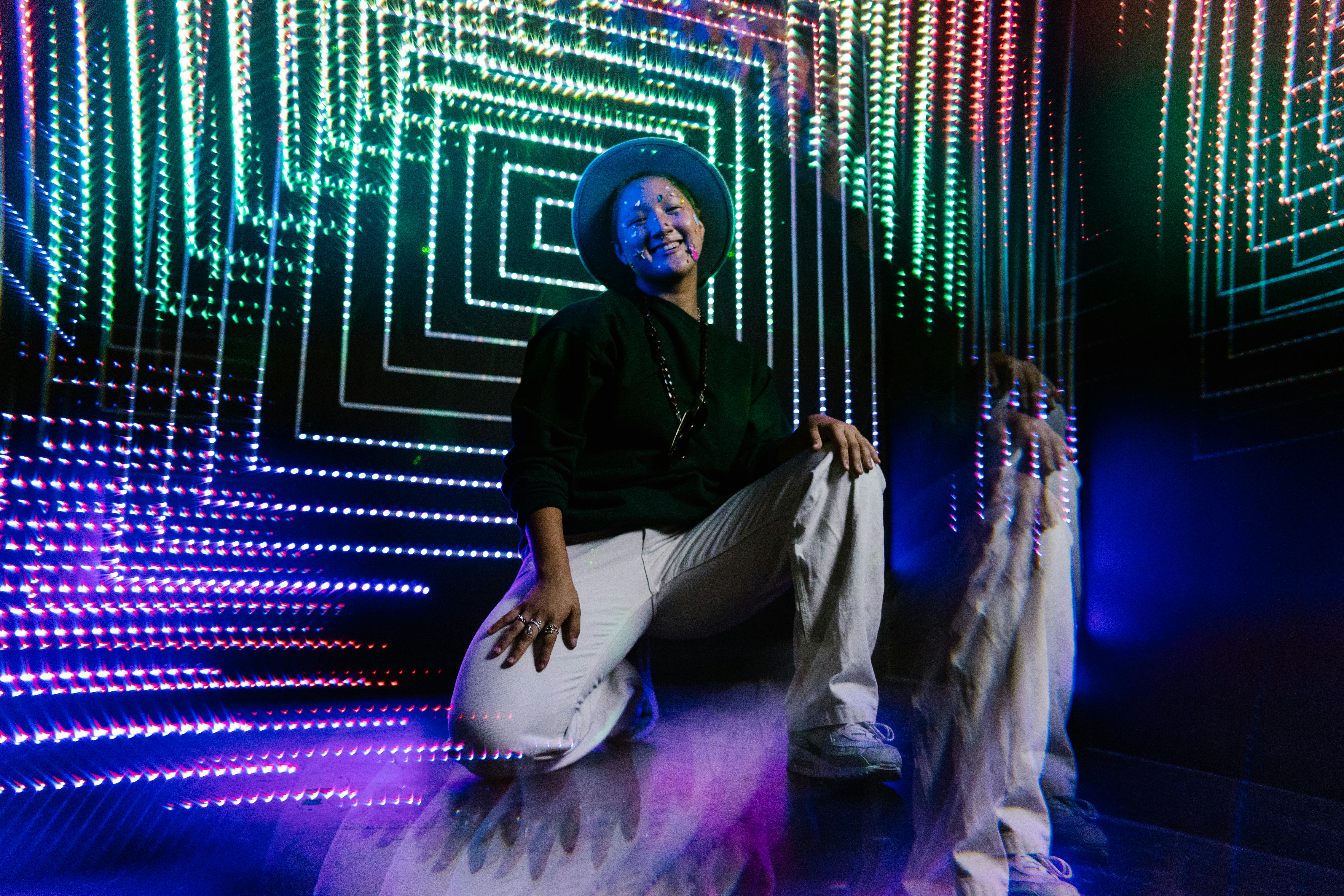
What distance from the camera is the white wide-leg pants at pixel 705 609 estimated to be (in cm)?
120

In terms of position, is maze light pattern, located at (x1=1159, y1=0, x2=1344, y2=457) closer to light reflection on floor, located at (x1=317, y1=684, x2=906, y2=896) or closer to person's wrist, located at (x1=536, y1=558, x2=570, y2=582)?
light reflection on floor, located at (x1=317, y1=684, x2=906, y2=896)

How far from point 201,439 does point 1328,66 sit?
1914 millimetres

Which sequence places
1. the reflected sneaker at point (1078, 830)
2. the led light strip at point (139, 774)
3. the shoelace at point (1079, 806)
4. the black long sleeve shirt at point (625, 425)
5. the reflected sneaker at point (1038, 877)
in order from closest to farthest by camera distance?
the reflected sneaker at point (1038, 877) < the reflected sneaker at point (1078, 830) < the shoelace at point (1079, 806) < the led light strip at point (139, 774) < the black long sleeve shirt at point (625, 425)

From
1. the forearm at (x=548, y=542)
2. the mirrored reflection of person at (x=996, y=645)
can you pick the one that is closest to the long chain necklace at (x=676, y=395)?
the forearm at (x=548, y=542)

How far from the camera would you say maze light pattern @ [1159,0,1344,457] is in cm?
100

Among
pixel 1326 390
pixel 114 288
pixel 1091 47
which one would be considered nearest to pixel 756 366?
pixel 1091 47

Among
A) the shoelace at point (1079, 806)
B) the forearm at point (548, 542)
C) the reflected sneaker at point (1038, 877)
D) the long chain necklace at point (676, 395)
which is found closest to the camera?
the reflected sneaker at point (1038, 877)

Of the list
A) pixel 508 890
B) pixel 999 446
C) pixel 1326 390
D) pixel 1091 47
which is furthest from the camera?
pixel 1091 47

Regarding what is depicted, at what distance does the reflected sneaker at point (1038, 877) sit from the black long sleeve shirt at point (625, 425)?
30.2 inches

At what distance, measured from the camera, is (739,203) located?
1921mm

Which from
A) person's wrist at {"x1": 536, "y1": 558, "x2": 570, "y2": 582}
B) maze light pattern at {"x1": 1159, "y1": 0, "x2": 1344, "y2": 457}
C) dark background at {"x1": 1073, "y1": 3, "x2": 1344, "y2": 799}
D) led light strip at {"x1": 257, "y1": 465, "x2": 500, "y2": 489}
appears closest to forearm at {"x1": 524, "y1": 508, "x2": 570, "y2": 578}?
person's wrist at {"x1": 536, "y1": 558, "x2": 570, "y2": 582}

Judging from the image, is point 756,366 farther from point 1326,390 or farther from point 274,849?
point 274,849

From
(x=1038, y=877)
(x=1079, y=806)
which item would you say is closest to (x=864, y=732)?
(x=1079, y=806)

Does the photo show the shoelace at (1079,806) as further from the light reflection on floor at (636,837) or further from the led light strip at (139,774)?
the led light strip at (139,774)
